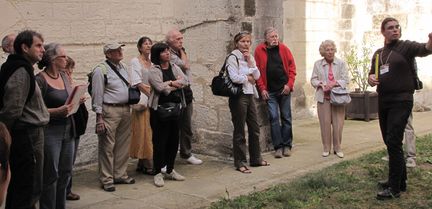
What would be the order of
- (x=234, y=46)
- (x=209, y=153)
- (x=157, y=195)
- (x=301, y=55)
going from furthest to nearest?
(x=301, y=55)
(x=209, y=153)
(x=234, y=46)
(x=157, y=195)

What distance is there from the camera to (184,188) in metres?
5.88

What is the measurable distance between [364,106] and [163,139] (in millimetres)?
5722

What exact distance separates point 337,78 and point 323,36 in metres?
3.90

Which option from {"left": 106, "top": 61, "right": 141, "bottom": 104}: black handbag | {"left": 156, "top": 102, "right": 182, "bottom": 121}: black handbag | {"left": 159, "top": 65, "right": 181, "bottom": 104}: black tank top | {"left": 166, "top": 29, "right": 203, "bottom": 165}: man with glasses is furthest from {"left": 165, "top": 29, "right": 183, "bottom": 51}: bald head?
{"left": 156, "top": 102, "right": 182, "bottom": 121}: black handbag

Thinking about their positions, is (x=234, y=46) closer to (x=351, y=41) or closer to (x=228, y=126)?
(x=228, y=126)

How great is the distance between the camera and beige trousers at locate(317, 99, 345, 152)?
735 centimetres

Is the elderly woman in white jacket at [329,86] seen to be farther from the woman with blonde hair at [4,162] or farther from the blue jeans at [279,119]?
the woman with blonde hair at [4,162]

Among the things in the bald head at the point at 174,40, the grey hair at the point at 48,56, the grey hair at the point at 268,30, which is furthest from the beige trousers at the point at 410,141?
the grey hair at the point at 48,56

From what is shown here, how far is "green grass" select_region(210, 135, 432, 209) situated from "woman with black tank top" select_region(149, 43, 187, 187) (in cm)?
108

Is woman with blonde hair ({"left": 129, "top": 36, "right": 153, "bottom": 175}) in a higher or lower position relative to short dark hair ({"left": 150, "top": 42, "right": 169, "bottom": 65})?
lower

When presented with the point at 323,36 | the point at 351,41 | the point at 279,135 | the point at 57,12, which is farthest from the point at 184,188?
the point at 351,41

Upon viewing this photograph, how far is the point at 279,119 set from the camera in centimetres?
745

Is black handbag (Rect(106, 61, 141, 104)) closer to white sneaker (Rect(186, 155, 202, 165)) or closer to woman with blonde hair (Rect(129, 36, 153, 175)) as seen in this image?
woman with blonde hair (Rect(129, 36, 153, 175))

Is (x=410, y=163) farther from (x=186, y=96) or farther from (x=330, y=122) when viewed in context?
(x=186, y=96)
